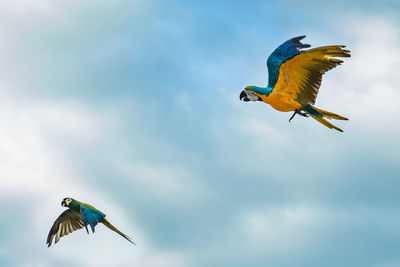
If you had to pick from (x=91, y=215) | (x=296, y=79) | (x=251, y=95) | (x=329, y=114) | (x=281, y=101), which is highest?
(x=296, y=79)

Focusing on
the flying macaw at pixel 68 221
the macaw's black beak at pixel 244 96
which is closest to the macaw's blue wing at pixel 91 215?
the flying macaw at pixel 68 221

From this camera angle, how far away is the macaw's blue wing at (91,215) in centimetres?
2466

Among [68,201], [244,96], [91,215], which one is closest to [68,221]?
[68,201]

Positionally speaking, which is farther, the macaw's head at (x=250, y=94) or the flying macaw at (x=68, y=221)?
the flying macaw at (x=68, y=221)

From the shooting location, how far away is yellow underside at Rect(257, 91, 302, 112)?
21.0 meters

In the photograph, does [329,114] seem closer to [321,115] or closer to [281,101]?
[321,115]

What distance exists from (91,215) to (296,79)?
32.7 ft

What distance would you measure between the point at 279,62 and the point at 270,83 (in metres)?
0.92

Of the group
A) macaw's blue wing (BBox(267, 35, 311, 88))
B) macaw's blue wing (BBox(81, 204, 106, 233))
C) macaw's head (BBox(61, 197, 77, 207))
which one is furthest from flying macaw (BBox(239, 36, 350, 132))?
macaw's head (BBox(61, 197, 77, 207))

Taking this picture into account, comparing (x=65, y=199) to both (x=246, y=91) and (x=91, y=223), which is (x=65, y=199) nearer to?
(x=91, y=223)

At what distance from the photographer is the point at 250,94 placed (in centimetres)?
2088

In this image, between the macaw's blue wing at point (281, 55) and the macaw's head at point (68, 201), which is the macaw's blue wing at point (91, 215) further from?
the macaw's blue wing at point (281, 55)

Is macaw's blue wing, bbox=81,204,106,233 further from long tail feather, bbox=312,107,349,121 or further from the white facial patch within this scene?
long tail feather, bbox=312,107,349,121

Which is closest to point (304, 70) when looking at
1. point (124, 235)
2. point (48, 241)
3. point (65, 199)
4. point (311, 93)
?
point (311, 93)
